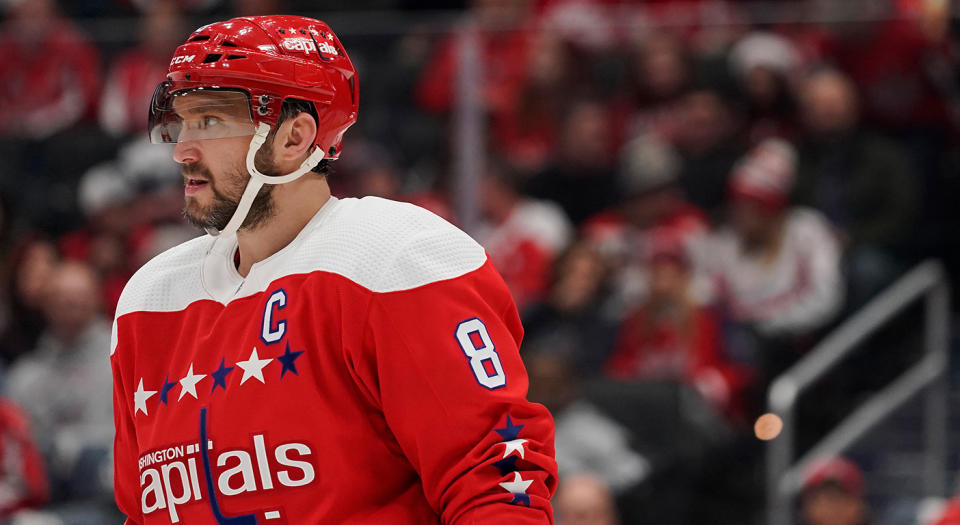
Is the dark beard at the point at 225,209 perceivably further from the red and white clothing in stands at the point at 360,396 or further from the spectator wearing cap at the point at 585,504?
the spectator wearing cap at the point at 585,504

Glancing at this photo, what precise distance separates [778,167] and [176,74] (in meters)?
4.01

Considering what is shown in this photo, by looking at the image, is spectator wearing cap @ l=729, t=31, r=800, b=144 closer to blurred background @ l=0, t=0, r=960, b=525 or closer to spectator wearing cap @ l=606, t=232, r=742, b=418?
blurred background @ l=0, t=0, r=960, b=525

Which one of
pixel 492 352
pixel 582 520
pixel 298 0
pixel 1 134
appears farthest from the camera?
pixel 298 0

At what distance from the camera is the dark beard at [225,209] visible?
227 cm

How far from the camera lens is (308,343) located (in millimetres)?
2145

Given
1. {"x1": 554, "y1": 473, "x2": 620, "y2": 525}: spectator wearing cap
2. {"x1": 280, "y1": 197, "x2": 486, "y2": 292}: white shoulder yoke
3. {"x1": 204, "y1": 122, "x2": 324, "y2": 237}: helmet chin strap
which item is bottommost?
{"x1": 554, "y1": 473, "x2": 620, "y2": 525}: spectator wearing cap

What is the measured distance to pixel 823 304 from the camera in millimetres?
5973

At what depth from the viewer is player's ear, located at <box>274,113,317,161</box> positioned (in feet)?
7.43

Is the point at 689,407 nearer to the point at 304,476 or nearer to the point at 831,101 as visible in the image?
the point at 831,101

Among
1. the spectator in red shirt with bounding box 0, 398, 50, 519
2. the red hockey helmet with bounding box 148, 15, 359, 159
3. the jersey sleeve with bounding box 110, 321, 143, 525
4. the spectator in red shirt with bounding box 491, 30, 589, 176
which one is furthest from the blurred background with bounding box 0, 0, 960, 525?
the red hockey helmet with bounding box 148, 15, 359, 159

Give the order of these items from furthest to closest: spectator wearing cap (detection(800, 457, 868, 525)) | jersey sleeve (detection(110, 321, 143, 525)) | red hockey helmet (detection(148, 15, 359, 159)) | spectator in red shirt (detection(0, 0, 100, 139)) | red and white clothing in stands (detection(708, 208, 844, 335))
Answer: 1. spectator in red shirt (detection(0, 0, 100, 139))
2. red and white clothing in stands (detection(708, 208, 844, 335))
3. spectator wearing cap (detection(800, 457, 868, 525))
4. jersey sleeve (detection(110, 321, 143, 525))
5. red hockey helmet (detection(148, 15, 359, 159))

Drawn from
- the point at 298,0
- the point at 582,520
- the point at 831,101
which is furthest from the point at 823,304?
the point at 298,0

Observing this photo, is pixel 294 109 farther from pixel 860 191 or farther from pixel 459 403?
pixel 860 191

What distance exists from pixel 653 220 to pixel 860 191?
0.92m
